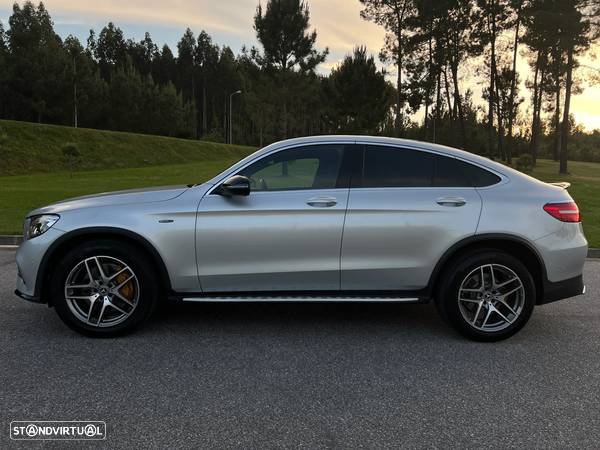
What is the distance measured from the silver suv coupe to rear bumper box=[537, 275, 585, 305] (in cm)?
1

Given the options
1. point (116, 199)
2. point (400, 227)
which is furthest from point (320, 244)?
point (116, 199)

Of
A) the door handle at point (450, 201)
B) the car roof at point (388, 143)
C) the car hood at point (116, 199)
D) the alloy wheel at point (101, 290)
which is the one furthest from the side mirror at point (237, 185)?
the door handle at point (450, 201)

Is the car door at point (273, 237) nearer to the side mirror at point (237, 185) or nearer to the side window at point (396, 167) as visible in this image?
the side mirror at point (237, 185)

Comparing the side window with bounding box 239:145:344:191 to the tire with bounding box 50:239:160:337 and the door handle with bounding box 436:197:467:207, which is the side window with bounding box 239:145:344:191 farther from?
the tire with bounding box 50:239:160:337

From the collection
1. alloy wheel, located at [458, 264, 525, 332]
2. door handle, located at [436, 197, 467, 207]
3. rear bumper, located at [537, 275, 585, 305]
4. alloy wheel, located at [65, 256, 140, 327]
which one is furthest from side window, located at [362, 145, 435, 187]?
alloy wheel, located at [65, 256, 140, 327]

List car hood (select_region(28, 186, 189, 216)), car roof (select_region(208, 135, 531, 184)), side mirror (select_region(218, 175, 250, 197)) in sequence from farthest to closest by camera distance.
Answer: car roof (select_region(208, 135, 531, 184)) < car hood (select_region(28, 186, 189, 216)) < side mirror (select_region(218, 175, 250, 197))

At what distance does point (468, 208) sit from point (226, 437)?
2.58 metres

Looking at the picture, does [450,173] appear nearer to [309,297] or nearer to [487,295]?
[487,295]

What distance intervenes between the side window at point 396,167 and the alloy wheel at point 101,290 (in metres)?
2.15

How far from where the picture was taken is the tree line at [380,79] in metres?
35.0

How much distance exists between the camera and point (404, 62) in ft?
130

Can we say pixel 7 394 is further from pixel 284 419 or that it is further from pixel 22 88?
pixel 22 88

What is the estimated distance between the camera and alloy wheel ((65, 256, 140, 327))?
401 centimetres

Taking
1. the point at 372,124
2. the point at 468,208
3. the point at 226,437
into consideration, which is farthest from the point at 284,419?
the point at 372,124
